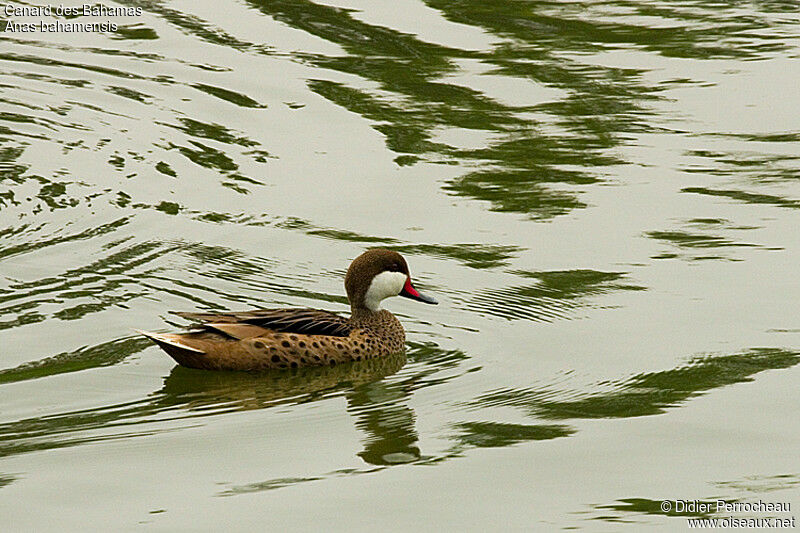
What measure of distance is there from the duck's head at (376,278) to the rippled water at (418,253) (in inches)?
13.8

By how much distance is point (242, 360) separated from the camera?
9352 millimetres

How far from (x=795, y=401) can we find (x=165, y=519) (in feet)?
11.5

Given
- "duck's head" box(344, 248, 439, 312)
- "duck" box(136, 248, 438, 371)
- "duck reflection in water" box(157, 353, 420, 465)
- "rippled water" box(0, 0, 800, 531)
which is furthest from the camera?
"duck's head" box(344, 248, 439, 312)

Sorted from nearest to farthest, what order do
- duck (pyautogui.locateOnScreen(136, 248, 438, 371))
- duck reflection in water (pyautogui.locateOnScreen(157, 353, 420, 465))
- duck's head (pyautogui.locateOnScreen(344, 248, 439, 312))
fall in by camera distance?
duck reflection in water (pyautogui.locateOnScreen(157, 353, 420, 465))
duck (pyautogui.locateOnScreen(136, 248, 438, 371))
duck's head (pyautogui.locateOnScreen(344, 248, 439, 312))

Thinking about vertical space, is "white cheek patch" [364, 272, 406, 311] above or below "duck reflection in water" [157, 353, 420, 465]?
above

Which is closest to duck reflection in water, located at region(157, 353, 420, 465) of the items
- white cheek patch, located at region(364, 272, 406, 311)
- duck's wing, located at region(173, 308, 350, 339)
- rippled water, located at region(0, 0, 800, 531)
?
rippled water, located at region(0, 0, 800, 531)

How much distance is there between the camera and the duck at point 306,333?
366 inches

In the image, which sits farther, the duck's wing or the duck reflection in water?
the duck's wing

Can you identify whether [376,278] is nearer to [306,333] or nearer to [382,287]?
[382,287]

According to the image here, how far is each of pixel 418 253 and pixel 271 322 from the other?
2094mm

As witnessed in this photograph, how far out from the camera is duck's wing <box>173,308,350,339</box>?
30.7 ft

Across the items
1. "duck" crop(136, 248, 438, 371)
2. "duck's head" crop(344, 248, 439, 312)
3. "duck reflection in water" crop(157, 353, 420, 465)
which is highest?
"duck's head" crop(344, 248, 439, 312)

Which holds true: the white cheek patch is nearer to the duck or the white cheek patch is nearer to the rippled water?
the duck

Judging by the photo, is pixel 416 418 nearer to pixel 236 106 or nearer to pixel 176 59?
pixel 236 106
